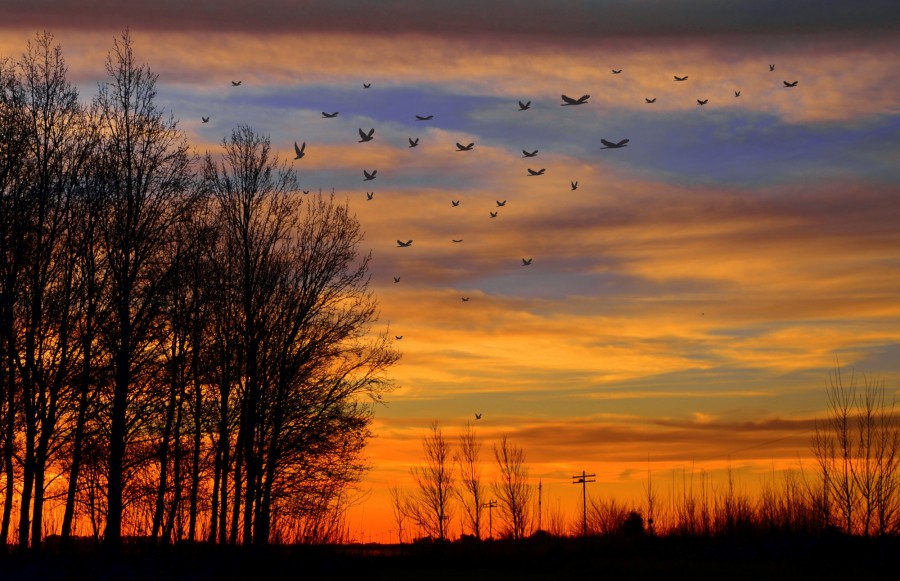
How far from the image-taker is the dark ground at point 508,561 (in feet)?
82.4

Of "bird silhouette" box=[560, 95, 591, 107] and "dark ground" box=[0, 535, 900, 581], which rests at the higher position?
"bird silhouette" box=[560, 95, 591, 107]

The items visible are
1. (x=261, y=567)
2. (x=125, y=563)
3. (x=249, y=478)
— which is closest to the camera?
(x=125, y=563)

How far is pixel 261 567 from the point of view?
1093 inches

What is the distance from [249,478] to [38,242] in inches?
466

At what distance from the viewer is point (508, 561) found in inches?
1865

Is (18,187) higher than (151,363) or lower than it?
higher

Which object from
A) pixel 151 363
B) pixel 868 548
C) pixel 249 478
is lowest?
pixel 868 548

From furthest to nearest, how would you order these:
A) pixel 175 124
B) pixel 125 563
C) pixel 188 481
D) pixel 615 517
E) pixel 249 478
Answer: pixel 615 517 < pixel 188 481 < pixel 249 478 < pixel 175 124 < pixel 125 563

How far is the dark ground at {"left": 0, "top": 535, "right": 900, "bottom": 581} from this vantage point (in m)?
25.1

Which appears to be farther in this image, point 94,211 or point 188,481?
point 188,481

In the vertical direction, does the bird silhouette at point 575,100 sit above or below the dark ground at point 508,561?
above

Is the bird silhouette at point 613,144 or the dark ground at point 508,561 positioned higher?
the bird silhouette at point 613,144

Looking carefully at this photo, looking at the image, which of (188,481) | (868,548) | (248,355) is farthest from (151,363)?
(868,548)

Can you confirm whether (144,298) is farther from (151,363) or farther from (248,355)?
(248,355)
